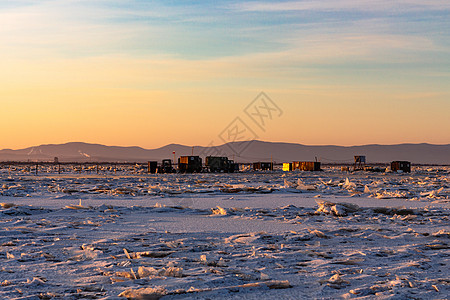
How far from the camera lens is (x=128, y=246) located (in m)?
7.98

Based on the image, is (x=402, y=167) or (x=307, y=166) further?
(x=307, y=166)

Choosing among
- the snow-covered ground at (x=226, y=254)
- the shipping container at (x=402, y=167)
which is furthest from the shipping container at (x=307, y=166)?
the snow-covered ground at (x=226, y=254)

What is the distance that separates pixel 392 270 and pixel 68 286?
12.6 ft

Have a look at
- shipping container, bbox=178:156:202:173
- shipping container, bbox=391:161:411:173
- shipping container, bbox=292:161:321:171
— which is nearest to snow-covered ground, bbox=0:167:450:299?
shipping container, bbox=178:156:202:173

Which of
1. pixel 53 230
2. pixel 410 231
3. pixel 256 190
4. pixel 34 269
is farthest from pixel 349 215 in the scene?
pixel 256 190

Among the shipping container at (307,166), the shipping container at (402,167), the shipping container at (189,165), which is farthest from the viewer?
the shipping container at (307,166)

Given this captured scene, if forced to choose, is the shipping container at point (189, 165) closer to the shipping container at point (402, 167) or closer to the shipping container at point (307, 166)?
the shipping container at point (307, 166)

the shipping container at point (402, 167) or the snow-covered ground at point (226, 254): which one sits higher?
the shipping container at point (402, 167)

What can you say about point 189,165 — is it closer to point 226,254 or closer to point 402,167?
point 402,167

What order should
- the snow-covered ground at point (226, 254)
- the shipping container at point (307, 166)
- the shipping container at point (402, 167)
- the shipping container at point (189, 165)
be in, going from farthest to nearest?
the shipping container at point (307, 166) → the shipping container at point (402, 167) → the shipping container at point (189, 165) → the snow-covered ground at point (226, 254)

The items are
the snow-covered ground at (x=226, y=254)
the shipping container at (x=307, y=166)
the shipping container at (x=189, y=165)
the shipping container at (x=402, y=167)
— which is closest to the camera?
the snow-covered ground at (x=226, y=254)

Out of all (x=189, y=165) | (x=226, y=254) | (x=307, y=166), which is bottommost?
(x=226, y=254)

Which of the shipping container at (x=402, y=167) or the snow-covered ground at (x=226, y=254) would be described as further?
the shipping container at (x=402, y=167)

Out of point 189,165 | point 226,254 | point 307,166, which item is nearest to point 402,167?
point 307,166
